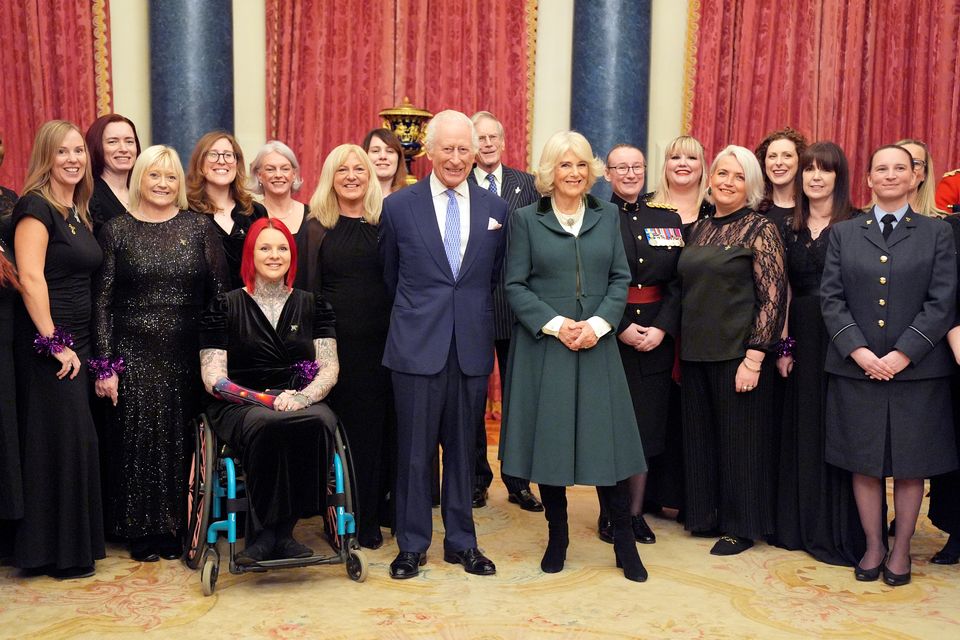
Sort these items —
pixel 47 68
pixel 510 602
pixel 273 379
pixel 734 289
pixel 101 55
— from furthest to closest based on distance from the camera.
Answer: pixel 101 55 < pixel 47 68 < pixel 734 289 < pixel 273 379 < pixel 510 602

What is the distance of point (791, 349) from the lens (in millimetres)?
3992

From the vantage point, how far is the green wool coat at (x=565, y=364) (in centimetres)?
357

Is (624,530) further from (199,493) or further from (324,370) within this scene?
(199,493)

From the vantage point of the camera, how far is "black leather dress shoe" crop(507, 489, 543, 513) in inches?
184

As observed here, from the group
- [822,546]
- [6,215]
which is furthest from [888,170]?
[6,215]

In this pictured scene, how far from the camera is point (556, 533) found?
3.77 meters

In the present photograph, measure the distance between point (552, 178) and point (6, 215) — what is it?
78.4 inches

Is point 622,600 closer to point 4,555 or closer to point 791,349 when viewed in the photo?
point 791,349

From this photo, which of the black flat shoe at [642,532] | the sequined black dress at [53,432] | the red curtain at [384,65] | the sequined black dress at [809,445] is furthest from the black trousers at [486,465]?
the red curtain at [384,65]

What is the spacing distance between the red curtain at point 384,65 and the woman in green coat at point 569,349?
3.44 metres

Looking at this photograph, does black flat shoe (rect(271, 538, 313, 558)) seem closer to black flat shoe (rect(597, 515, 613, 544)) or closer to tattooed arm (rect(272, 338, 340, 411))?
tattooed arm (rect(272, 338, 340, 411))

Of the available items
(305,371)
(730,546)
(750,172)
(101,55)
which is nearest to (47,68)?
(101,55)

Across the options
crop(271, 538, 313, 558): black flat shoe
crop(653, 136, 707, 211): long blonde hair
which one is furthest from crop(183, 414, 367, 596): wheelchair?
crop(653, 136, 707, 211): long blonde hair

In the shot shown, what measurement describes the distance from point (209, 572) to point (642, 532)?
5.70 feet
